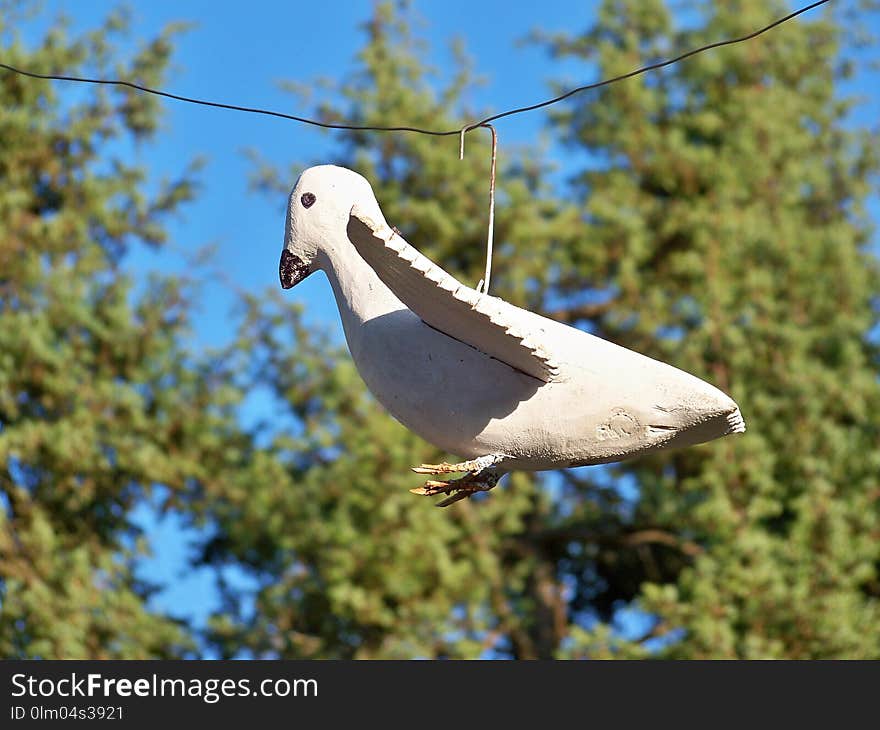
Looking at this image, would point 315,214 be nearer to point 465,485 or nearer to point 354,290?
point 354,290

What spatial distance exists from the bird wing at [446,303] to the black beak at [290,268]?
0.46 m

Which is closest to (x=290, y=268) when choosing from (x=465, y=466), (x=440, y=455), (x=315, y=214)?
(x=315, y=214)

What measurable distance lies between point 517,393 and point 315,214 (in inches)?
30.6

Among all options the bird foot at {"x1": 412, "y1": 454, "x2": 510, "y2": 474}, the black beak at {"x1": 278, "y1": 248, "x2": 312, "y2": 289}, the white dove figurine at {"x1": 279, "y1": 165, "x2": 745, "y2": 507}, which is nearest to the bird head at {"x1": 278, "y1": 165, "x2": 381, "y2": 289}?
the black beak at {"x1": 278, "y1": 248, "x2": 312, "y2": 289}

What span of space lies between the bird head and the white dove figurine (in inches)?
10.5

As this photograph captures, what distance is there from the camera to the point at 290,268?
4125 mm

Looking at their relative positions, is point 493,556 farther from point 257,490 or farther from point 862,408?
point 862,408

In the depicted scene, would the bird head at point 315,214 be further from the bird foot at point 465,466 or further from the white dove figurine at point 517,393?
the bird foot at point 465,466

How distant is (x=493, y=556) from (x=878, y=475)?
2.69 metres

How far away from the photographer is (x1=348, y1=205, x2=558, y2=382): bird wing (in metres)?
3.48

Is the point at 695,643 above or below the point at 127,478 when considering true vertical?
below

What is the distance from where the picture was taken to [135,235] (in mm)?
11336

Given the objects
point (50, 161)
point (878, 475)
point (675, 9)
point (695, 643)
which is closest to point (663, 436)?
point (695, 643)

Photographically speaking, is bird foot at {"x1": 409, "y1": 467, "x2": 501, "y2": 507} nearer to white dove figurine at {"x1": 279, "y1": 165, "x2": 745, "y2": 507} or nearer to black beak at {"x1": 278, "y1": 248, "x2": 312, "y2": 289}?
white dove figurine at {"x1": 279, "y1": 165, "x2": 745, "y2": 507}
